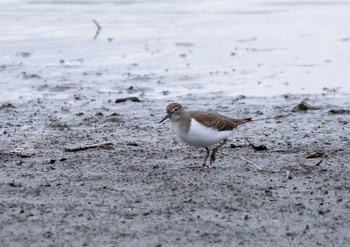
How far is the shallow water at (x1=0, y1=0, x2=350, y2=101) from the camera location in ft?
38.7

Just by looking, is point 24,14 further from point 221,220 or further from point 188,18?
point 221,220

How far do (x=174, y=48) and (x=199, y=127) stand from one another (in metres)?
7.79

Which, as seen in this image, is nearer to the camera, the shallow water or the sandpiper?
the sandpiper

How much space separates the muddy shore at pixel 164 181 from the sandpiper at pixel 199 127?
289 millimetres

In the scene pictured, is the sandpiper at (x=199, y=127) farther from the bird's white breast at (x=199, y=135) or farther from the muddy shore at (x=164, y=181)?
the muddy shore at (x=164, y=181)

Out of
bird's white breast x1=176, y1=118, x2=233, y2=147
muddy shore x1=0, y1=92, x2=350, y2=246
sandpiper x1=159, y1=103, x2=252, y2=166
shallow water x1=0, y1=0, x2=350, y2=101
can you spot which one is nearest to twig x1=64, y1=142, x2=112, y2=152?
muddy shore x1=0, y1=92, x2=350, y2=246

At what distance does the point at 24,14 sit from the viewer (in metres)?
19.0

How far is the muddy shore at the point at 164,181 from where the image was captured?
5379mm

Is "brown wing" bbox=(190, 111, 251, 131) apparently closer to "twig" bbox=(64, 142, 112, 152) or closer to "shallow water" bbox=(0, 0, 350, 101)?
"twig" bbox=(64, 142, 112, 152)

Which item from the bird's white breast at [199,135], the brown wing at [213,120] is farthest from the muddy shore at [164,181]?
the brown wing at [213,120]

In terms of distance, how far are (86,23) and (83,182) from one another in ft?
38.9

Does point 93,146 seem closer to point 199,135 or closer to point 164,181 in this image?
point 199,135

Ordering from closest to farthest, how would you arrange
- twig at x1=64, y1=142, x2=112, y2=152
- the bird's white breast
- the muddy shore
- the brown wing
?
the muddy shore
the bird's white breast
the brown wing
twig at x1=64, y1=142, x2=112, y2=152

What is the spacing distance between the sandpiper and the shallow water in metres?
3.69
